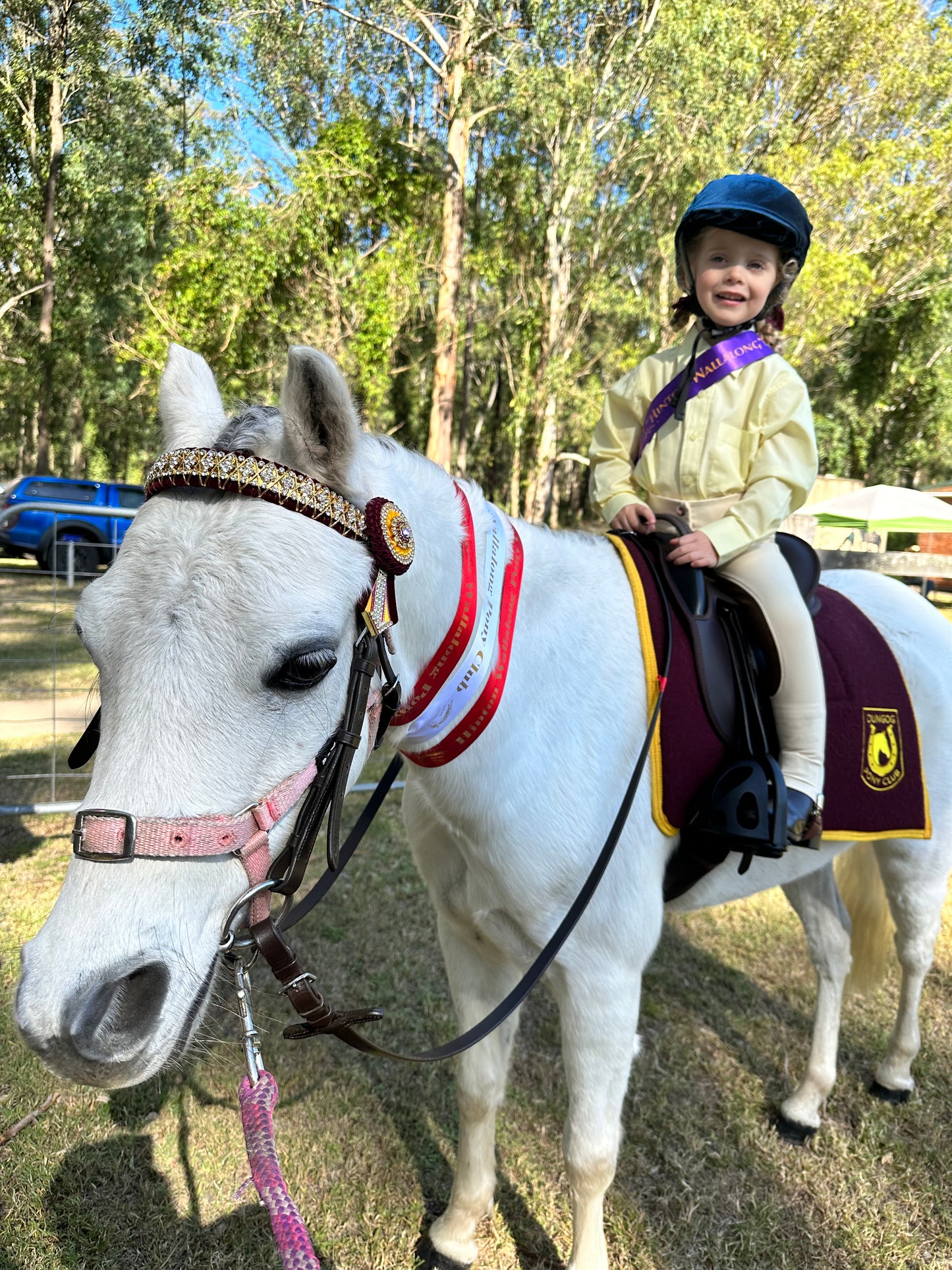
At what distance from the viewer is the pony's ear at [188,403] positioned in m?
1.53

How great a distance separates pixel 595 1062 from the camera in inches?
76.0

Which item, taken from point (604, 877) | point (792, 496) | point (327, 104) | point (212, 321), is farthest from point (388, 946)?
point (327, 104)

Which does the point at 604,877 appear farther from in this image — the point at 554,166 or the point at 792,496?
the point at 554,166

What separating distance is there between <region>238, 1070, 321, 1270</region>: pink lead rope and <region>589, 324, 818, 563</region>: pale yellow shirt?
5.35 ft

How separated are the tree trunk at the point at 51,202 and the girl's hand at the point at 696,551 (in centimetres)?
2254

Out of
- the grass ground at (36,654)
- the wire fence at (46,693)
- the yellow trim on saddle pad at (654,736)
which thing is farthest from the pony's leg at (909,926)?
the grass ground at (36,654)

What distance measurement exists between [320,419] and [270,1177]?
1240mm

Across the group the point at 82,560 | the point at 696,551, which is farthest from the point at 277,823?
the point at 82,560

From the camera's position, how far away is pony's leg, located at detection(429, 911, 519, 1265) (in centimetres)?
227

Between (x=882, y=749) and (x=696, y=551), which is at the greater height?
(x=696, y=551)

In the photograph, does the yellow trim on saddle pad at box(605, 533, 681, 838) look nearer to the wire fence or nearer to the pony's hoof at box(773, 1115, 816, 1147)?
the wire fence

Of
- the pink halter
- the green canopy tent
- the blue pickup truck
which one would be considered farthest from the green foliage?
the pink halter

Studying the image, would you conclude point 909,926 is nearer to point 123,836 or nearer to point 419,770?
point 419,770

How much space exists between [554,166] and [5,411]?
1353 inches
